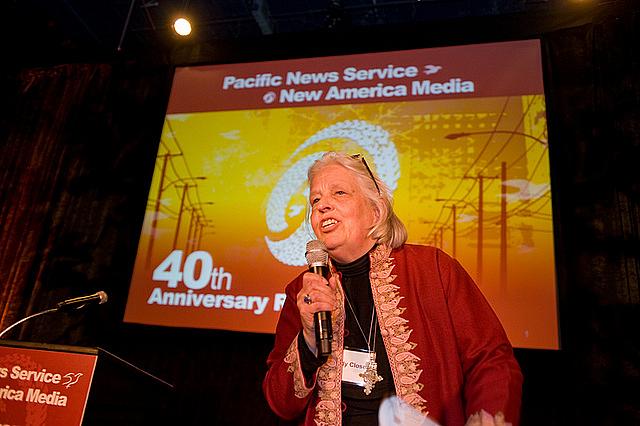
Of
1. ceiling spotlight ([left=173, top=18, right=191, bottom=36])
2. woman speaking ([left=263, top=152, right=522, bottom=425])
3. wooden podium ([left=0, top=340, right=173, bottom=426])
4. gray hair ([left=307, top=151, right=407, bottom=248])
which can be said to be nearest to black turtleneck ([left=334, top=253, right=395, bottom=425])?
woman speaking ([left=263, top=152, right=522, bottom=425])

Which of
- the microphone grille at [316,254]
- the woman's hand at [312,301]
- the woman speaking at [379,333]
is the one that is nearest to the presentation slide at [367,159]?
the woman speaking at [379,333]

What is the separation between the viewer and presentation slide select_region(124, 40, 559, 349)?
319 centimetres

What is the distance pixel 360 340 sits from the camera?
1.71 m

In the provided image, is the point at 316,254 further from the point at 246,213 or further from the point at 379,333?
the point at 246,213

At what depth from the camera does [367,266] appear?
6.13ft

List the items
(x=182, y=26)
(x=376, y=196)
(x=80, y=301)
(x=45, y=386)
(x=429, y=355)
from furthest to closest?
1. (x=182, y=26)
2. (x=80, y=301)
3. (x=376, y=196)
4. (x=45, y=386)
5. (x=429, y=355)

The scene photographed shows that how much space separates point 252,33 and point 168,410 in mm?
3948

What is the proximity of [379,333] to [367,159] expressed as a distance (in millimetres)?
1717

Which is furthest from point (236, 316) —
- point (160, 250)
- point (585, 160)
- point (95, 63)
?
point (95, 63)

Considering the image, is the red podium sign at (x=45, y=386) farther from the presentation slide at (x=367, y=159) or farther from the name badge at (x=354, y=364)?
the presentation slide at (x=367, y=159)

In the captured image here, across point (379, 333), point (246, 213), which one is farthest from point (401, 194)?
point (379, 333)

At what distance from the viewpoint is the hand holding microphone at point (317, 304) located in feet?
4.80

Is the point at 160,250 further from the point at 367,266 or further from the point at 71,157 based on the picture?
the point at 367,266

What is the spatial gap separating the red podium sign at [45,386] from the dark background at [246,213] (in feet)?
5.45
